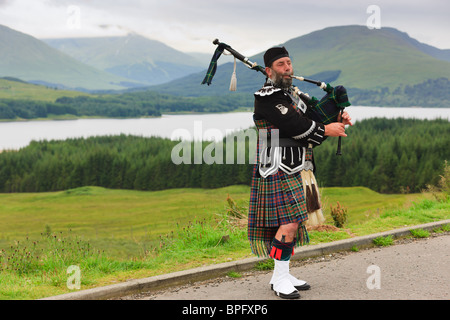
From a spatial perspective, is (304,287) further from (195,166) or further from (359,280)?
(195,166)

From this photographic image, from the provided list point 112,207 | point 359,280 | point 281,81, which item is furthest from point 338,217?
point 112,207

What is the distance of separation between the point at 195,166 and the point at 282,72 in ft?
265

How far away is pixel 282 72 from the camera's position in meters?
4.86

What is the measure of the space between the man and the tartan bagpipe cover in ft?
0.36

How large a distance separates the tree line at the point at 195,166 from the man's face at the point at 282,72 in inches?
2381

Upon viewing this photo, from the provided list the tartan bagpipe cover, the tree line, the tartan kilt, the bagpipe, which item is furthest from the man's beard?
the tree line

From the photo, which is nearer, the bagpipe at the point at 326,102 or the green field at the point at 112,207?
the bagpipe at the point at 326,102

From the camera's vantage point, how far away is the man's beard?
486 centimetres

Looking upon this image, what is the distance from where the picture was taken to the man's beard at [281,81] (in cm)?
486

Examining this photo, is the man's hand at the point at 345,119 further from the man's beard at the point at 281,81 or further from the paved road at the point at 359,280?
the paved road at the point at 359,280

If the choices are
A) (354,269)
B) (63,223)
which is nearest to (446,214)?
(354,269)


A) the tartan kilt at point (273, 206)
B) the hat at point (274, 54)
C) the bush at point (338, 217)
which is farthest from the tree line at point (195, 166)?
the hat at point (274, 54)

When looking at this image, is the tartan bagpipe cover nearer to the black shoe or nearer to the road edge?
the black shoe
